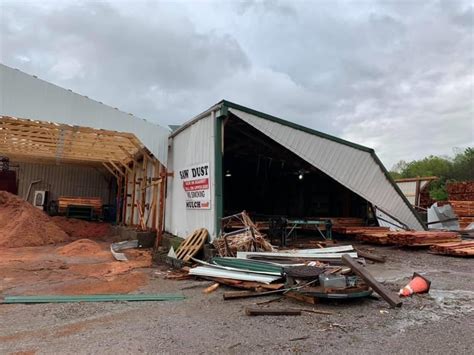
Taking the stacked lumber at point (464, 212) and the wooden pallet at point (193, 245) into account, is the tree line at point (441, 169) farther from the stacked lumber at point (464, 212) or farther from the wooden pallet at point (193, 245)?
the wooden pallet at point (193, 245)

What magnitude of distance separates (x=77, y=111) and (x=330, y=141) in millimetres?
7553

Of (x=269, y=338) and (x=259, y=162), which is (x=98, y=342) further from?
(x=259, y=162)

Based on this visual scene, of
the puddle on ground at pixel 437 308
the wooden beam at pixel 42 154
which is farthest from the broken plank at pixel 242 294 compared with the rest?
the wooden beam at pixel 42 154

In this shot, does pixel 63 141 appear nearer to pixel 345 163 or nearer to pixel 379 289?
pixel 345 163

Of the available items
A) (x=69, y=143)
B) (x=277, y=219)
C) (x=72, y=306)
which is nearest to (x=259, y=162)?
(x=277, y=219)

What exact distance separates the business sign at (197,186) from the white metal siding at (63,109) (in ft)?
6.87

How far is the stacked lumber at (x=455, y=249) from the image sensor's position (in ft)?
29.7

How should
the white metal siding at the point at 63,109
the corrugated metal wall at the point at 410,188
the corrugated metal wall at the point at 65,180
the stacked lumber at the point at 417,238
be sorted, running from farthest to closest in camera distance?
the corrugated metal wall at the point at 410,188, the corrugated metal wall at the point at 65,180, the stacked lumber at the point at 417,238, the white metal siding at the point at 63,109

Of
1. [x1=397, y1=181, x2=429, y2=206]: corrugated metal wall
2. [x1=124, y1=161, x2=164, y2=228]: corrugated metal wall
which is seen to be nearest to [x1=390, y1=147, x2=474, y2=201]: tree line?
[x1=397, y1=181, x2=429, y2=206]: corrugated metal wall

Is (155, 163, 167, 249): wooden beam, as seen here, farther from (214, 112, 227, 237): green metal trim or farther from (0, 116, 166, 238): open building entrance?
(214, 112, 227, 237): green metal trim

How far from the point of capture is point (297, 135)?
9445 mm

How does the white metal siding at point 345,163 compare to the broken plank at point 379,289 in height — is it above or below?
above

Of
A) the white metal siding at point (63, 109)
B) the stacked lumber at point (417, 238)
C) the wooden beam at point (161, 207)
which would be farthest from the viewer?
the wooden beam at point (161, 207)

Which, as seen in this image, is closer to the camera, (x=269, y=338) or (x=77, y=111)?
(x=269, y=338)
